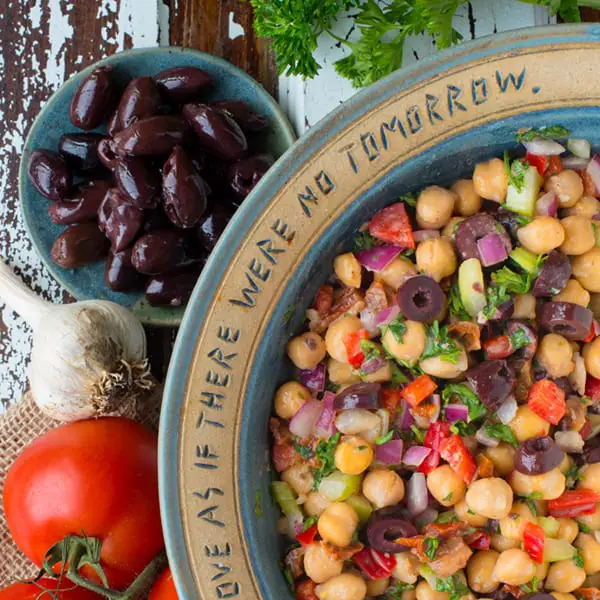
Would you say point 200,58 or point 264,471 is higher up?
point 200,58

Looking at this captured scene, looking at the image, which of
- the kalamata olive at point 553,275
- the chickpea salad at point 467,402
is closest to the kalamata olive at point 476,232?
the chickpea salad at point 467,402

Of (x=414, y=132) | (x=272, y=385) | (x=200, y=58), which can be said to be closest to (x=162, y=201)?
(x=200, y=58)

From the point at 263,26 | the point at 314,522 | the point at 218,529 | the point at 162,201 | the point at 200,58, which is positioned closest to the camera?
the point at 218,529

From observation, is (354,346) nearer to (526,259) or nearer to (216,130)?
Result: (526,259)

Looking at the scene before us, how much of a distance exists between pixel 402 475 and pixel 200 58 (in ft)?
4.75

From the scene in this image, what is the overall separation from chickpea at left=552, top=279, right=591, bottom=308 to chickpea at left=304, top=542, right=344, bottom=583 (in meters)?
0.85

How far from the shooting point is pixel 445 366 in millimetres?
1958

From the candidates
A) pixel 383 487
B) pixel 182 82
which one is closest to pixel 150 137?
pixel 182 82

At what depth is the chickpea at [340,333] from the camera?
80.0 inches

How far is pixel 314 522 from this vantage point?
2.08m

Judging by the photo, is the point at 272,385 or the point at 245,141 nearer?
the point at 272,385

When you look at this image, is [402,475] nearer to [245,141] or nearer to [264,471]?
[264,471]

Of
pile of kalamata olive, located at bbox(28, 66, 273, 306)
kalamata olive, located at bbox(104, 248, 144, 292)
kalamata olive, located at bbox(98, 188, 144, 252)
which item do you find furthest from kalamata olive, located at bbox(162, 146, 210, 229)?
kalamata olive, located at bbox(104, 248, 144, 292)

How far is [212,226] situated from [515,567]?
1.26 meters
